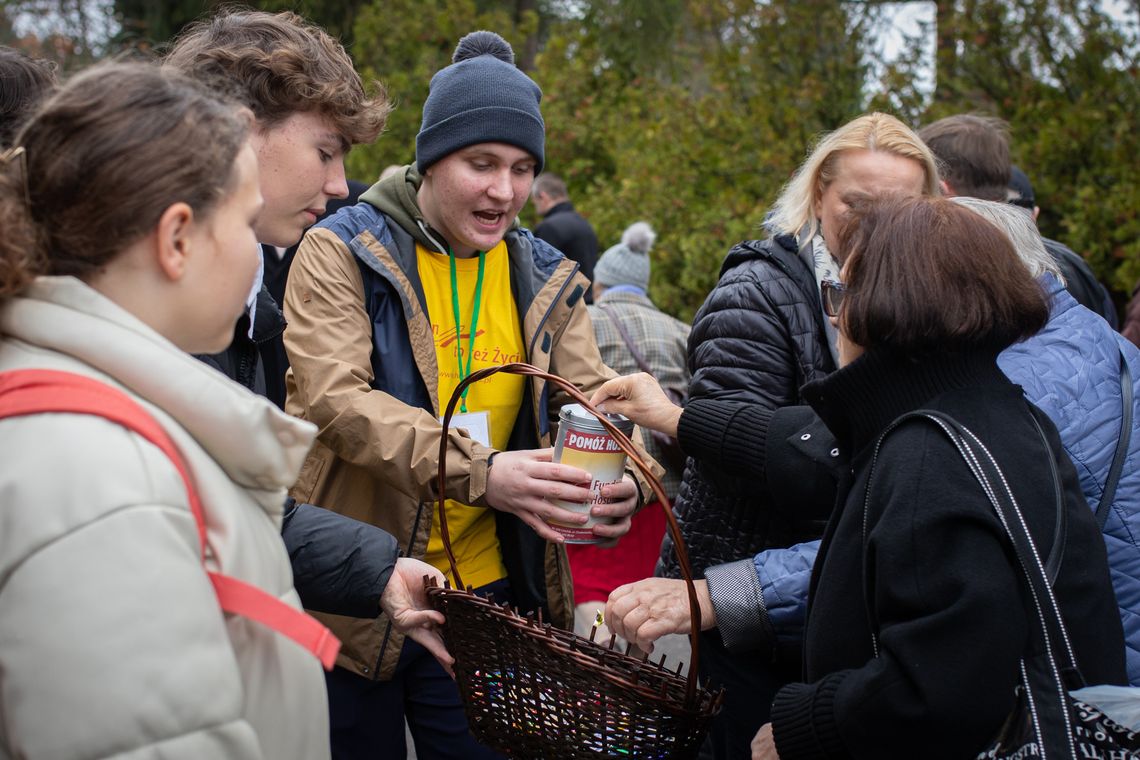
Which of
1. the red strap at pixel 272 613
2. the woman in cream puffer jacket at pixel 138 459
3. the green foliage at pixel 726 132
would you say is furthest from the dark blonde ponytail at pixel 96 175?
the green foliage at pixel 726 132

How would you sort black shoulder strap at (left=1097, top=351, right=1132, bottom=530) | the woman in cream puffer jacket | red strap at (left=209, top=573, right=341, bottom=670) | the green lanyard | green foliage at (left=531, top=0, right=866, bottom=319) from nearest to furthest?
the woman in cream puffer jacket < red strap at (left=209, top=573, right=341, bottom=670) < black shoulder strap at (left=1097, top=351, right=1132, bottom=530) < the green lanyard < green foliage at (left=531, top=0, right=866, bottom=319)

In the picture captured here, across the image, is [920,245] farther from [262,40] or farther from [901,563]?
[262,40]

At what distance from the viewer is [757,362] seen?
2535 millimetres

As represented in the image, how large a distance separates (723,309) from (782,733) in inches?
43.8

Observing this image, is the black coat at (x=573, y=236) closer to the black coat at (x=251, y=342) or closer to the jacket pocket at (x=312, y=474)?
the jacket pocket at (x=312, y=474)

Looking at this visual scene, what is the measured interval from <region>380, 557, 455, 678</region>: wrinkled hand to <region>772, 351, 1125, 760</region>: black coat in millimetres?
719

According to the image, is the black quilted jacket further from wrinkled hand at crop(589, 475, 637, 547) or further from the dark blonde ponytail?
the dark blonde ponytail

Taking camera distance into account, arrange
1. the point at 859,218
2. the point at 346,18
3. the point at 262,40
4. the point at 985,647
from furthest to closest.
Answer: the point at 346,18 < the point at 262,40 < the point at 859,218 < the point at 985,647

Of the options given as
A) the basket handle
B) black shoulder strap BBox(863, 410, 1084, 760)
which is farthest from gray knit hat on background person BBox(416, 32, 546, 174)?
black shoulder strap BBox(863, 410, 1084, 760)

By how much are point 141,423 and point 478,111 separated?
1520 mm

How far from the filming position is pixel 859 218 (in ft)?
6.25

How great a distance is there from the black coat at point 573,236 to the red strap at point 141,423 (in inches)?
258

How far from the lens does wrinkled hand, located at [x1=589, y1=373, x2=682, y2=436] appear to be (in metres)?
2.51

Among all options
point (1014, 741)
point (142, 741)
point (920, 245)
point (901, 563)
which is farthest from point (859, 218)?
A: point (142, 741)
